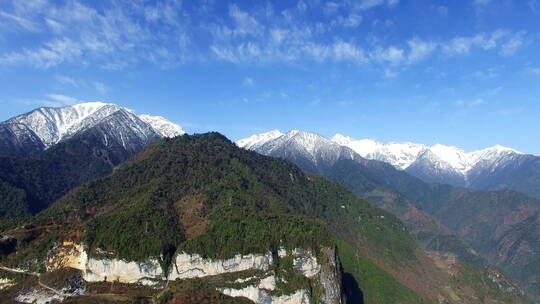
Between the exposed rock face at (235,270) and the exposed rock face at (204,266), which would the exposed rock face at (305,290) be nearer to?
the exposed rock face at (235,270)

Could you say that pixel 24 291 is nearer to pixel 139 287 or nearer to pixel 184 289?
pixel 139 287

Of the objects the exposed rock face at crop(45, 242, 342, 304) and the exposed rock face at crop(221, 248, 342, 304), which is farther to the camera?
the exposed rock face at crop(45, 242, 342, 304)

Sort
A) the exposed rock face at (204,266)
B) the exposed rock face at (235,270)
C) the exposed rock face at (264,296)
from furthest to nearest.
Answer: the exposed rock face at (204,266) → the exposed rock face at (235,270) → the exposed rock face at (264,296)

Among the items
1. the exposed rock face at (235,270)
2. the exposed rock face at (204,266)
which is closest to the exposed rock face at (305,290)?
the exposed rock face at (235,270)

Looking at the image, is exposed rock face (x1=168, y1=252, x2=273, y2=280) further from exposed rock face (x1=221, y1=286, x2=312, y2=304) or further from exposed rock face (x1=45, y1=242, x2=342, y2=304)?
exposed rock face (x1=221, y1=286, x2=312, y2=304)

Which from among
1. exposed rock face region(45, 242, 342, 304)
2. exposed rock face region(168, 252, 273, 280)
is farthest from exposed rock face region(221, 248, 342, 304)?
exposed rock face region(168, 252, 273, 280)

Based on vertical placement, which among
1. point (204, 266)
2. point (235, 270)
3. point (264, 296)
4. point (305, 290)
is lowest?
point (264, 296)

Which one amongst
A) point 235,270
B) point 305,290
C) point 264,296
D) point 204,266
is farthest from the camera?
point 235,270

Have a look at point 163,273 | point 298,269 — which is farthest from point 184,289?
point 298,269

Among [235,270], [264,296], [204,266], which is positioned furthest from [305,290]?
[204,266]

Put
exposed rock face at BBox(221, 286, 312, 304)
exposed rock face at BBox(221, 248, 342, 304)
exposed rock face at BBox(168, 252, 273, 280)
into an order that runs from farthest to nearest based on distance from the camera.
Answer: exposed rock face at BBox(168, 252, 273, 280) < exposed rock face at BBox(221, 248, 342, 304) < exposed rock face at BBox(221, 286, 312, 304)

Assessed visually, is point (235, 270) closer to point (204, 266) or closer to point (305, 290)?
point (204, 266)
